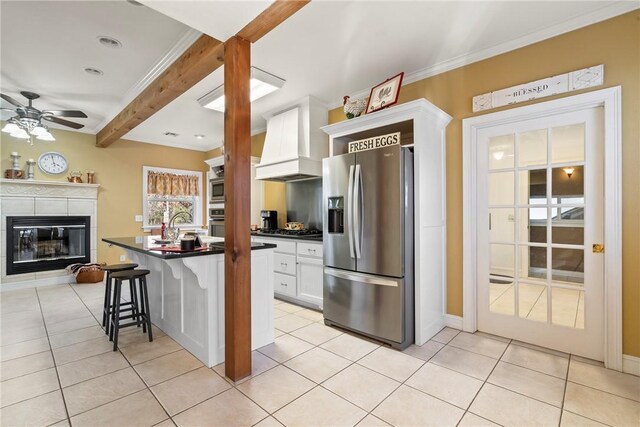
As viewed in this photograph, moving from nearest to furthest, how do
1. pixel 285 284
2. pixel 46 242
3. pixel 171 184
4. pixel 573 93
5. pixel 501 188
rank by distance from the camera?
pixel 573 93 < pixel 501 188 < pixel 285 284 < pixel 46 242 < pixel 171 184

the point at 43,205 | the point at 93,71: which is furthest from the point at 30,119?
the point at 43,205

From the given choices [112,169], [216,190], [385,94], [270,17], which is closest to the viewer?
[270,17]

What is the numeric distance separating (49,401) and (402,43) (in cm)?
374

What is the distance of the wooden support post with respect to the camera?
2092 millimetres

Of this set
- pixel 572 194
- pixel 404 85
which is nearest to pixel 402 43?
pixel 404 85

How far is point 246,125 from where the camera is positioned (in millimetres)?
2143

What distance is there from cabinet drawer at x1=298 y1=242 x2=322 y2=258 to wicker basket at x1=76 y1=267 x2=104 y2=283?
3.91 meters

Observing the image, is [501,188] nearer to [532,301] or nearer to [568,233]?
[568,233]

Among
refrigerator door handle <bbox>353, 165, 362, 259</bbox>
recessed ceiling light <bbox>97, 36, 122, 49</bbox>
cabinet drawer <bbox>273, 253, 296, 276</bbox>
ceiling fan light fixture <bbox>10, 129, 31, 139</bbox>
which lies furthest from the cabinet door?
ceiling fan light fixture <bbox>10, 129, 31, 139</bbox>

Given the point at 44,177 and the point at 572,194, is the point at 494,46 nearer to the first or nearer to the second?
the point at 572,194

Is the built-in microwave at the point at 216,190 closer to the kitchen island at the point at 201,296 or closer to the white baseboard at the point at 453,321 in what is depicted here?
the kitchen island at the point at 201,296

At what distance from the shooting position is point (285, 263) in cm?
392

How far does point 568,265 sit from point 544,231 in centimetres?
32

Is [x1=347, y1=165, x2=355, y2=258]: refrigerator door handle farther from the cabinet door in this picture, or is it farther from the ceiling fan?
the ceiling fan
